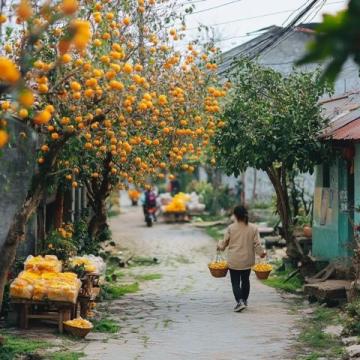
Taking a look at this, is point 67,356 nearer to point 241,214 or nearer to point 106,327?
point 106,327

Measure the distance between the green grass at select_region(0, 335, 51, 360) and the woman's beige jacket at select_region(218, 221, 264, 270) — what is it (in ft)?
12.5

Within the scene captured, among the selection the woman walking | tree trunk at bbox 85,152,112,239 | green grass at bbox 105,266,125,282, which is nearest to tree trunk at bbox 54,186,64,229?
tree trunk at bbox 85,152,112,239

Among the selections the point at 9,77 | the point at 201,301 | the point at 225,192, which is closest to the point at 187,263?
the point at 201,301

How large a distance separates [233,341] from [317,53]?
24.6 feet

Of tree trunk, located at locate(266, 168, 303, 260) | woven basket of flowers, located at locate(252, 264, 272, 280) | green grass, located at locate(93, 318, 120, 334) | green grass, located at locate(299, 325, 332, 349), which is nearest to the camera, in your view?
green grass, located at locate(299, 325, 332, 349)

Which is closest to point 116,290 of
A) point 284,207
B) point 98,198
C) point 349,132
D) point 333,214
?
point 98,198

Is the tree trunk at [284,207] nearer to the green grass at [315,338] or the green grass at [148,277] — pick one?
the green grass at [148,277]

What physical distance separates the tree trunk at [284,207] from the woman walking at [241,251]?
2184 millimetres

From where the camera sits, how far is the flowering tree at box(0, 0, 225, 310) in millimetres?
7977

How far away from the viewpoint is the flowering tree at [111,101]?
7977mm

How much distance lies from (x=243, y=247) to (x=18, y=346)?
4.43 metres

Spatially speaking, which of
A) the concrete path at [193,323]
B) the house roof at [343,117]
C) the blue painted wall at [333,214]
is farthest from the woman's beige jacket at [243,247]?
the house roof at [343,117]

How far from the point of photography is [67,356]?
29.7 feet

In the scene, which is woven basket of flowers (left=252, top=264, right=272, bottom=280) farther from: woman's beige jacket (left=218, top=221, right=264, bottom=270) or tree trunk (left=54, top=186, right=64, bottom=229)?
tree trunk (left=54, top=186, right=64, bottom=229)
